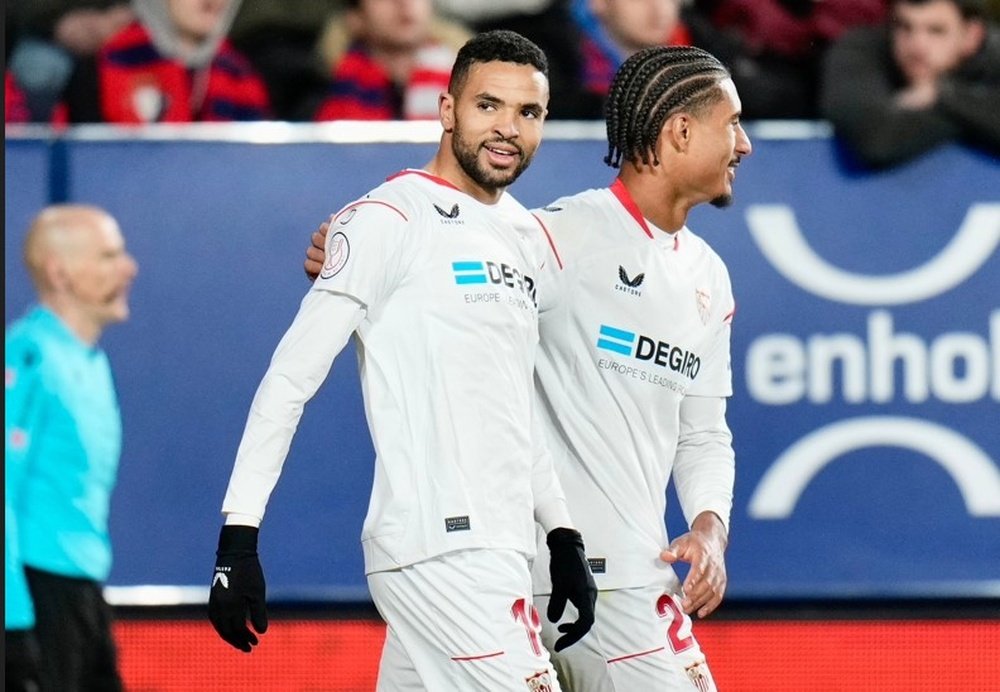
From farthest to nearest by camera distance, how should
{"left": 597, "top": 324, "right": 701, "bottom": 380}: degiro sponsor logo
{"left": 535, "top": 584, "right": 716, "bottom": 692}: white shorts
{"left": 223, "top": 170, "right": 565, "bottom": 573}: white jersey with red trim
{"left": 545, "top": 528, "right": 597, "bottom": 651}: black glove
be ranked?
1. {"left": 597, "top": 324, "right": 701, "bottom": 380}: degiro sponsor logo
2. {"left": 535, "top": 584, "right": 716, "bottom": 692}: white shorts
3. {"left": 545, "top": 528, "right": 597, "bottom": 651}: black glove
4. {"left": 223, "top": 170, "right": 565, "bottom": 573}: white jersey with red trim

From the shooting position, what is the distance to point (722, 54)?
5.30 metres

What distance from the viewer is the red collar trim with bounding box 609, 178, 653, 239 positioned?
365 centimetres

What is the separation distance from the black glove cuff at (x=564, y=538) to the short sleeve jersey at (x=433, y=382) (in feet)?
0.29

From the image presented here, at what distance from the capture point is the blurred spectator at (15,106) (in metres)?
5.19

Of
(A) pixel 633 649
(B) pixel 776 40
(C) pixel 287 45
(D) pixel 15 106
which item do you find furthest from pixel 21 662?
(B) pixel 776 40

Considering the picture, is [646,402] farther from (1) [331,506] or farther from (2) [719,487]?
(1) [331,506]

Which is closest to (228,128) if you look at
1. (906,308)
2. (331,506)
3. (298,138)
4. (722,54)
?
(298,138)

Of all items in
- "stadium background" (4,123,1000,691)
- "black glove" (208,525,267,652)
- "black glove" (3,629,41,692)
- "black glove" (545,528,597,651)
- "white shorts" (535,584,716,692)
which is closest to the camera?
"black glove" (208,525,267,652)

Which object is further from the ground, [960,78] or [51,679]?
[960,78]

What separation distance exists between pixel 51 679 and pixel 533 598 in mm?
2036

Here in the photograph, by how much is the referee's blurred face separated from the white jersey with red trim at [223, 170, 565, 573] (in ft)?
0.44

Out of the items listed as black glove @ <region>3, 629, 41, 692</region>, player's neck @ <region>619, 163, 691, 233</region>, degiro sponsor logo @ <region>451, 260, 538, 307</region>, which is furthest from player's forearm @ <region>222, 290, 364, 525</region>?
black glove @ <region>3, 629, 41, 692</region>

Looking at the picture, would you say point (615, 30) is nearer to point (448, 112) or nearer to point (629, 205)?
point (629, 205)

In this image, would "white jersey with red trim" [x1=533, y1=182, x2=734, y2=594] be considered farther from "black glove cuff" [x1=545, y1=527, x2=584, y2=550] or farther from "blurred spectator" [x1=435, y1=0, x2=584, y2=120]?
"blurred spectator" [x1=435, y1=0, x2=584, y2=120]
